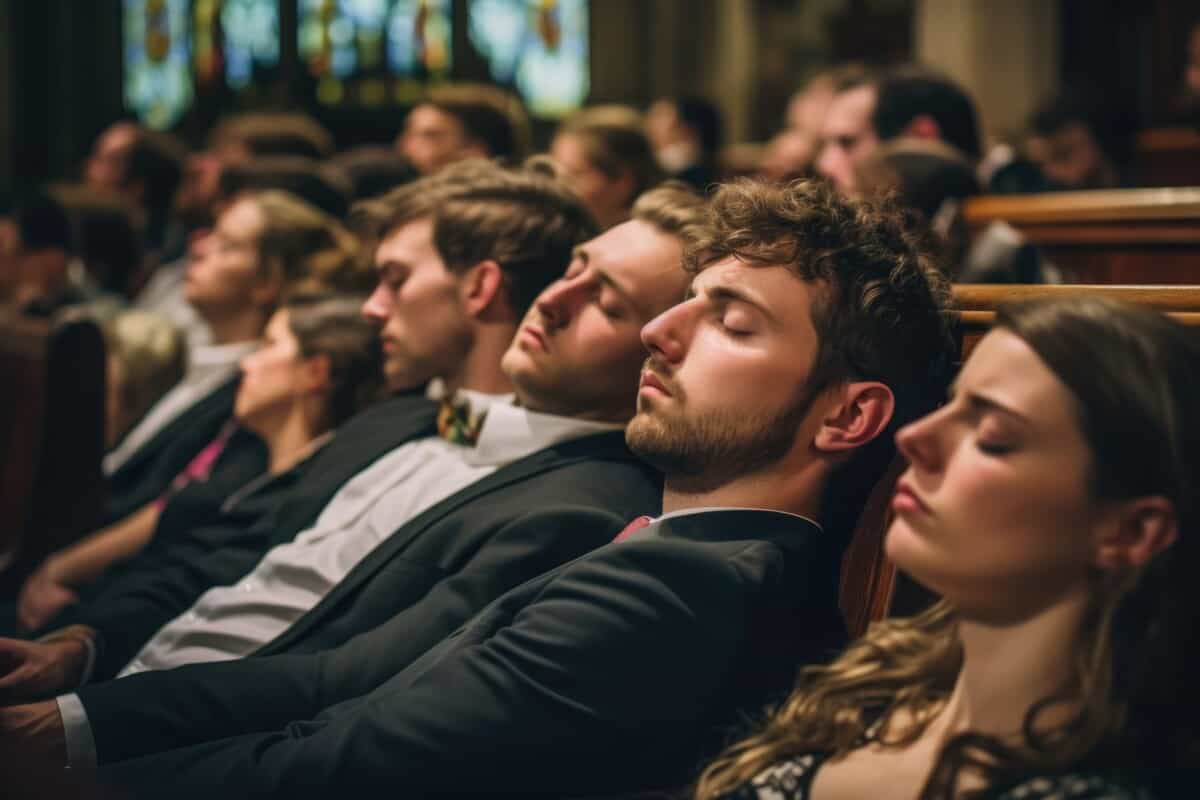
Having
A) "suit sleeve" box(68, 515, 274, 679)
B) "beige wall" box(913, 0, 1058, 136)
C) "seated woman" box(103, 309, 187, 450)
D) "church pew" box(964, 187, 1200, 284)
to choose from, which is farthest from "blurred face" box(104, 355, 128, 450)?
"beige wall" box(913, 0, 1058, 136)

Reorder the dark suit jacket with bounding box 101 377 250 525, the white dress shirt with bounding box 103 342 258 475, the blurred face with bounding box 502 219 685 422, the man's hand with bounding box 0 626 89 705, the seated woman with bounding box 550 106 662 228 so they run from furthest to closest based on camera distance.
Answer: the seated woman with bounding box 550 106 662 228, the white dress shirt with bounding box 103 342 258 475, the dark suit jacket with bounding box 101 377 250 525, the man's hand with bounding box 0 626 89 705, the blurred face with bounding box 502 219 685 422

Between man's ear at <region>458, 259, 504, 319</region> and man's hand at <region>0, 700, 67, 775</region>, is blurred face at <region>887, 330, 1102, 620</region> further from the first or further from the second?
man's ear at <region>458, 259, 504, 319</region>

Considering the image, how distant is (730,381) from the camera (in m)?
2.01

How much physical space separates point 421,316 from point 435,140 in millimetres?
2898

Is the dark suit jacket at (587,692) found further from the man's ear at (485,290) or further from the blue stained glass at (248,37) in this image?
the blue stained glass at (248,37)

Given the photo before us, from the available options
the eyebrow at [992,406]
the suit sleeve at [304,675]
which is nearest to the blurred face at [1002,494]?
the eyebrow at [992,406]

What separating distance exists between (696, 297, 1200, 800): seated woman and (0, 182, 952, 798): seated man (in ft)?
Result: 1.19

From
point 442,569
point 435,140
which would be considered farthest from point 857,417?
point 435,140

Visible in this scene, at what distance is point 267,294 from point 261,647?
2.11m

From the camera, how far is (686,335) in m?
2.07

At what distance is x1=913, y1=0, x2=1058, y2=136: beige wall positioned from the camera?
28.6ft

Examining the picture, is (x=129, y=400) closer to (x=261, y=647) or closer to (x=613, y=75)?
(x=261, y=647)

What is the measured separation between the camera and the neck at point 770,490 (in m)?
2.03

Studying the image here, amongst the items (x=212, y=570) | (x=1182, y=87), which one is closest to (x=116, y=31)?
(x=1182, y=87)
